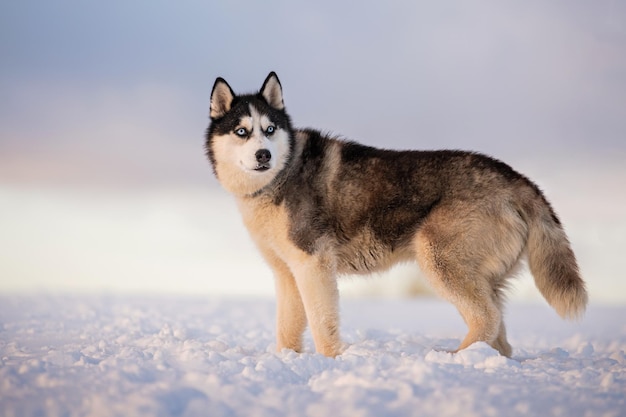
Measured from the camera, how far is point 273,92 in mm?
7680

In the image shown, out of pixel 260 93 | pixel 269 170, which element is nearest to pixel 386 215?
pixel 269 170

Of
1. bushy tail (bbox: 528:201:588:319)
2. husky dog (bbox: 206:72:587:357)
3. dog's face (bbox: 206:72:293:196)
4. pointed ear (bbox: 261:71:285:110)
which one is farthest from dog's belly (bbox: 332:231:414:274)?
pointed ear (bbox: 261:71:285:110)

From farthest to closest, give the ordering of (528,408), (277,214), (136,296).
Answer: (136,296) < (277,214) < (528,408)

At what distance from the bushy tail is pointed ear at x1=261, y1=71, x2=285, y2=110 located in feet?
10.9

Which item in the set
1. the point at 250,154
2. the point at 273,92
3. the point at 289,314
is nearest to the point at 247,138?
the point at 250,154

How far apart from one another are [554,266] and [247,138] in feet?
12.2

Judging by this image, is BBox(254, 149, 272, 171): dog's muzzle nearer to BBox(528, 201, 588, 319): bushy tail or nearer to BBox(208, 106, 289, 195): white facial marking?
BBox(208, 106, 289, 195): white facial marking

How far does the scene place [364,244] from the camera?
23.3 feet

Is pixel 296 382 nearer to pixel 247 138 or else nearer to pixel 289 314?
pixel 289 314

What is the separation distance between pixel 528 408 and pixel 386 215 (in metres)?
3.01

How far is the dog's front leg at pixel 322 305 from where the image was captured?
677 cm

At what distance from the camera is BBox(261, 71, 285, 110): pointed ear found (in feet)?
25.0

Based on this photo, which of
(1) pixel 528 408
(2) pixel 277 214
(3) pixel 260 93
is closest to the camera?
(1) pixel 528 408

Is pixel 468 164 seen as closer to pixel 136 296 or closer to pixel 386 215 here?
pixel 386 215
